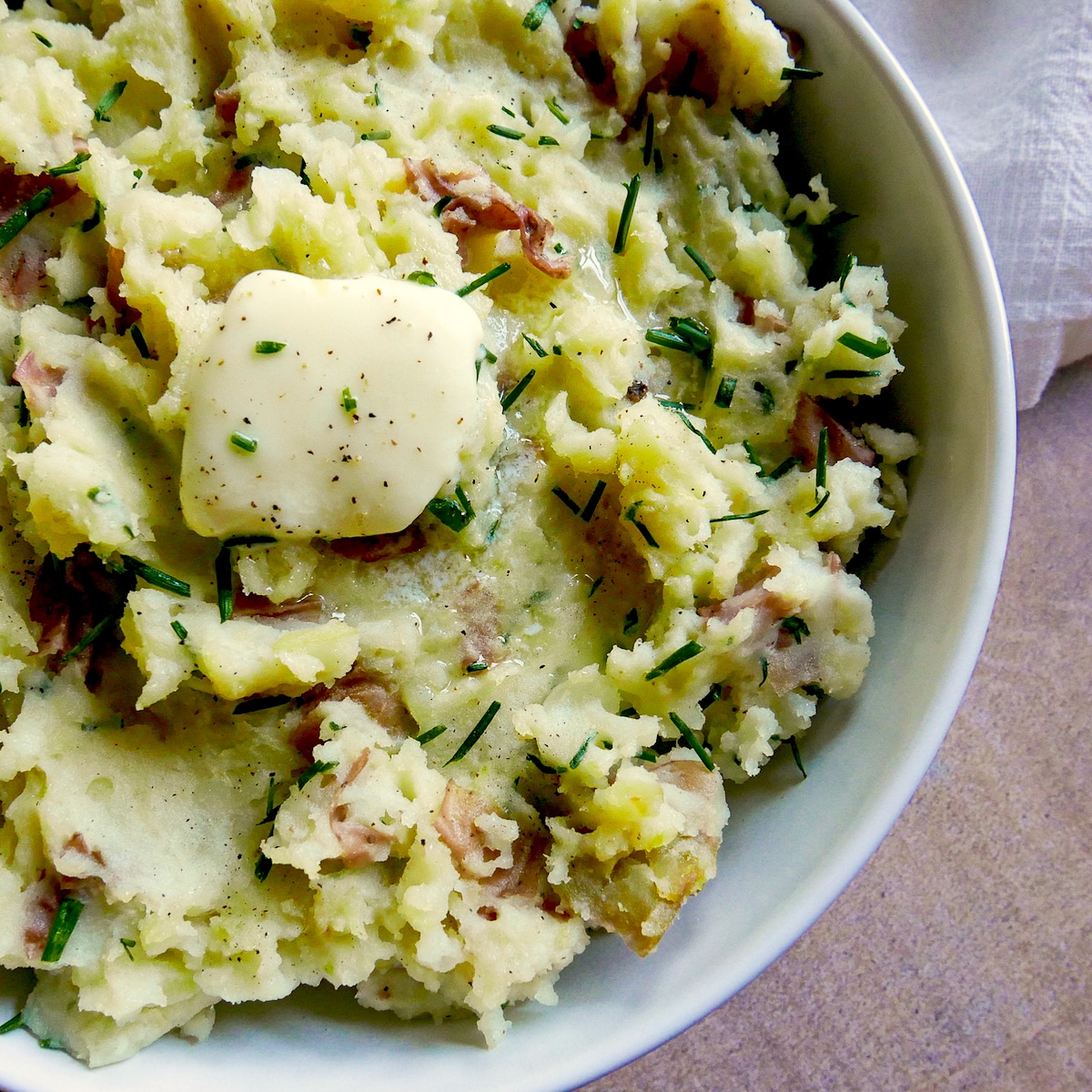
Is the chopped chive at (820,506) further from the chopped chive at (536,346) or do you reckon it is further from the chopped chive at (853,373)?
the chopped chive at (536,346)

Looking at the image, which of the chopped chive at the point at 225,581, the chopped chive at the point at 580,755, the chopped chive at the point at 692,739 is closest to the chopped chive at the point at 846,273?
the chopped chive at the point at 692,739

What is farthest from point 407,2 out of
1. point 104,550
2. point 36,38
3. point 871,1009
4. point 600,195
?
point 871,1009

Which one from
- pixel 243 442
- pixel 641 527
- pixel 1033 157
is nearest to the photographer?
pixel 243 442

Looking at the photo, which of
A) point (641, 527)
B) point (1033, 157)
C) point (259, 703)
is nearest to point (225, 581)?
point (259, 703)

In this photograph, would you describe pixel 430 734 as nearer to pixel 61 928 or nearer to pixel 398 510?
pixel 398 510

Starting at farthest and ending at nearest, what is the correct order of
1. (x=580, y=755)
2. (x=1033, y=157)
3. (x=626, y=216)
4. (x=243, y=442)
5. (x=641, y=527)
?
(x=1033, y=157), (x=626, y=216), (x=641, y=527), (x=580, y=755), (x=243, y=442)

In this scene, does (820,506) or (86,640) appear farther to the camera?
(820,506)
